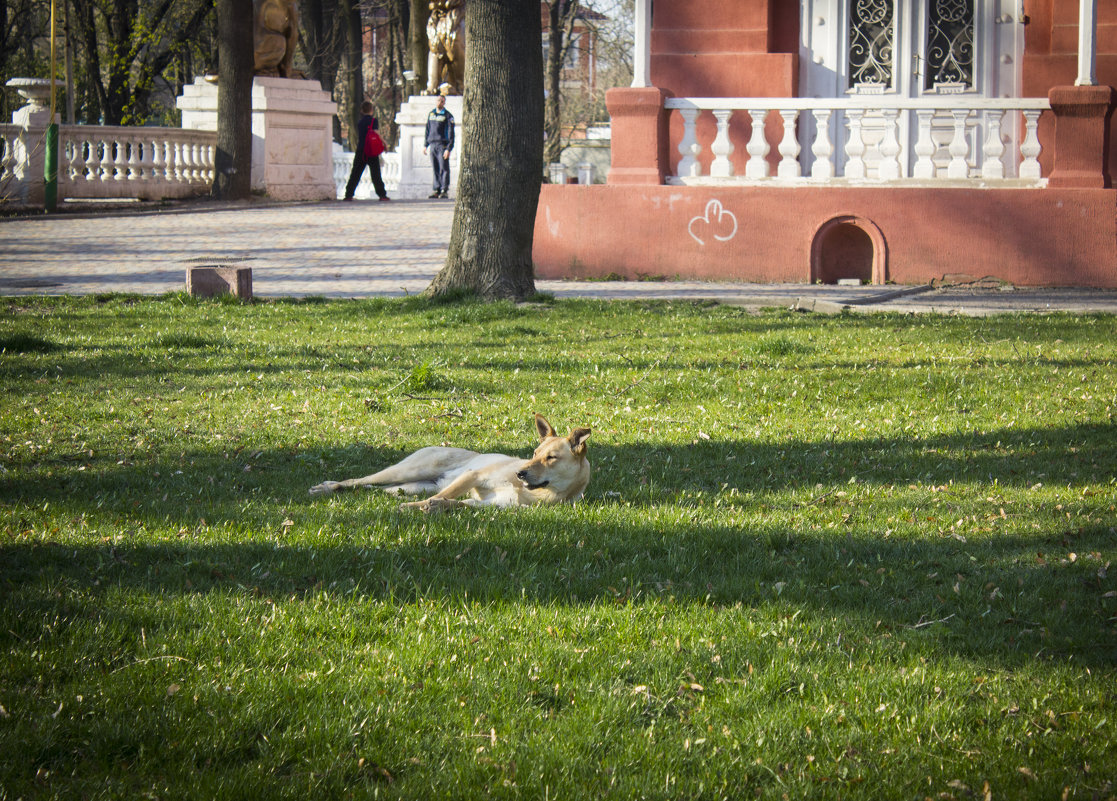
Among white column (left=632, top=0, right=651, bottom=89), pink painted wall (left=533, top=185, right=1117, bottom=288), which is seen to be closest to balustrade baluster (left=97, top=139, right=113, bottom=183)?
pink painted wall (left=533, top=185, right=1117, bottom=288)

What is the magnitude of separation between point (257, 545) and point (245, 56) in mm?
25117

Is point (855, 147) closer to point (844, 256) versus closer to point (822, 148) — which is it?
point (822, 148)

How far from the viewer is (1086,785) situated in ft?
10.2

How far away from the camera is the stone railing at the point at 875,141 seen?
49.4ft

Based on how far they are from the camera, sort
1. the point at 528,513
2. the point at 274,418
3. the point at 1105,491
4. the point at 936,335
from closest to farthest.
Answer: the point at 528,513 < the point at 1105,491 < the point at 274,418 < the point at 936,335

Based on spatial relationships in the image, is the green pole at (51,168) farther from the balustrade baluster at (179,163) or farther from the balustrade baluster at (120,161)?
the balustrade baluster at (179,163)

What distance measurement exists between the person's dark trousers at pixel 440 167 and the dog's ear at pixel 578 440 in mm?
26295

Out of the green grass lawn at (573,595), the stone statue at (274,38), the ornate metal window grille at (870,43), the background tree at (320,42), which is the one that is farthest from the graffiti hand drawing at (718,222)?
the background tree at (320,42)

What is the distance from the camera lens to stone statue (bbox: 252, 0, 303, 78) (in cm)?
3047

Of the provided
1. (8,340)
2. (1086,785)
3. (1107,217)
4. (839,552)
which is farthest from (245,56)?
(1086,785)

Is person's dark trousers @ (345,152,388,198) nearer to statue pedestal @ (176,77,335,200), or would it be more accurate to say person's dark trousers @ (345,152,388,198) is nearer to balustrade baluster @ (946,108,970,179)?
statue pedestal @ (176,77,335,200)

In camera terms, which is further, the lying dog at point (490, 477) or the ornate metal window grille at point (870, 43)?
the ornate metal window grille at point (870, 43)

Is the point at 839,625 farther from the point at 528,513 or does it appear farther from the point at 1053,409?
the point at 1053,409

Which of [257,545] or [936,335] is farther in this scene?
[936,335]
